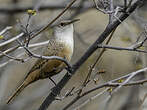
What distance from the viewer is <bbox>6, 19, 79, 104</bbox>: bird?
3.97m

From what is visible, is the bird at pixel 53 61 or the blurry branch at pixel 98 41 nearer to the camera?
the blurry branch at pixel 98 41

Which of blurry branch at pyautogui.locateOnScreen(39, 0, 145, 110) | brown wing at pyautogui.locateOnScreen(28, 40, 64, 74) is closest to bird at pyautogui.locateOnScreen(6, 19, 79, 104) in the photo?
brown wing at pyautogui.locateOnScreen(28, 40, 64, 74)

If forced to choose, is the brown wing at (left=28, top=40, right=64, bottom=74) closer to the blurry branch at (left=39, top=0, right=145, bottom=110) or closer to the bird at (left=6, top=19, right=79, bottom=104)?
the bird at (left=6, top=19, right=79, bottom=104)

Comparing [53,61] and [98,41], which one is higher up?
[98,41]

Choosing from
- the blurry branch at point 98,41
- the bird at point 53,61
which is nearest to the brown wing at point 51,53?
the bird at point 53,61

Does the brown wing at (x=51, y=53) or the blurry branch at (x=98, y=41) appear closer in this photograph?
the blurry branch at (x=98, y=41)

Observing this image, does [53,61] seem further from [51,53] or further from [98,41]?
[98,41]

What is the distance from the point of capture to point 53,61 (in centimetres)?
401

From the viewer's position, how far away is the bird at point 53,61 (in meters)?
3.97

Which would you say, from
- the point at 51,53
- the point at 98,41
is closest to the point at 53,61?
the point at 51,53

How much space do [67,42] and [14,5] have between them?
3552mm

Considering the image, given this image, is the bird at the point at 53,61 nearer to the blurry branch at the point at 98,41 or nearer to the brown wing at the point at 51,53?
the brown wing at the point at 51,53

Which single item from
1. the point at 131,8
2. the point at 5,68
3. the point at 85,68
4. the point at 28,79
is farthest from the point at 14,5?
the point at 131,8

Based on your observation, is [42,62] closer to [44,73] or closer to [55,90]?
[44,73]
